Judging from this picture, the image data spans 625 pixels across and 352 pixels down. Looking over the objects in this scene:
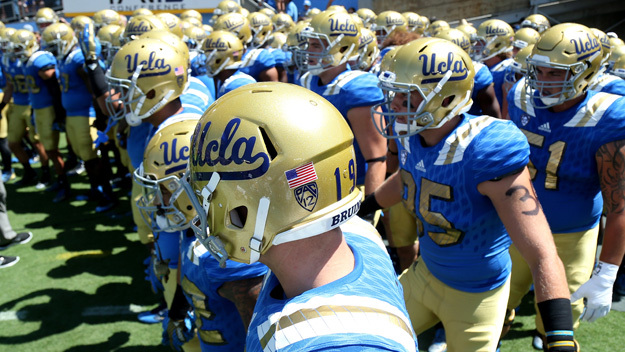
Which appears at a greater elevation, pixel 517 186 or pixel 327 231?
pixel 327 231

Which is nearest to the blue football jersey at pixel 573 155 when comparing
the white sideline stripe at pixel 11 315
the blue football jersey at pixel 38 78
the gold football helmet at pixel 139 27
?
the gold football helmet at pixel 139 27

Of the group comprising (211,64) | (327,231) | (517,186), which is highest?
(327,231)

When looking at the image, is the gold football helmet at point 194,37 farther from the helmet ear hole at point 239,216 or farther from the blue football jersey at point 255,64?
the helmet ear hole at point 239,216

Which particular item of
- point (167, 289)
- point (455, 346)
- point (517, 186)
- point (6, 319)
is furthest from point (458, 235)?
point (6, 319)

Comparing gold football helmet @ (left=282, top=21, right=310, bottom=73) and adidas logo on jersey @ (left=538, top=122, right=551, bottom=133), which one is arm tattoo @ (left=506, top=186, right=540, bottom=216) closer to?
adidas logo on jersey @ (left=538, top=122, right=551, bottom=133)

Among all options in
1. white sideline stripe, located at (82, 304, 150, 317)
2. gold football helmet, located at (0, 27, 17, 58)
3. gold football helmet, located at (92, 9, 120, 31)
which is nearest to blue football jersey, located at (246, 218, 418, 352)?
white sideline stripe, located at (82, 304, 150, 317)

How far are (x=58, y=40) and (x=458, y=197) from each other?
591 centimetres

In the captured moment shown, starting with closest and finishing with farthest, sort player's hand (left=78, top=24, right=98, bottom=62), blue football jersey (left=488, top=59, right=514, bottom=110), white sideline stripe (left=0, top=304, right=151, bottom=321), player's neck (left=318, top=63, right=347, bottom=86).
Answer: white sideline stripe (left=0, top=304, right=151, bottom=321) < player's neck (left=318, top=63, right=347, bottom=86) < player's hand (left=78, top=24, right=98, bottom=62) < blue football jersey (left=488, top=59, right=514, bottom=110)

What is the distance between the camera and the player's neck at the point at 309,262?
1308 mm

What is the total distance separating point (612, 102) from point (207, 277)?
259 centimetres

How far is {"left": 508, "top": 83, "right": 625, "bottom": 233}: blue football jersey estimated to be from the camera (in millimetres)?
2861

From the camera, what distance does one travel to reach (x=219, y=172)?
1.32 meters

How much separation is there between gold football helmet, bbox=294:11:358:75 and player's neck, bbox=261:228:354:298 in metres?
3.26

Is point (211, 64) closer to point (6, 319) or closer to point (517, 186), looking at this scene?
point (6, 319)
